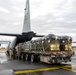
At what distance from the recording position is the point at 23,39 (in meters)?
26.8

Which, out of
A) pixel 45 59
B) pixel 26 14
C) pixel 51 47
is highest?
pixel 26 14

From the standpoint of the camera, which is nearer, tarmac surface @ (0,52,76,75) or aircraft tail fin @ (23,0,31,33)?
tarmac surface @ (0,52,76,75)

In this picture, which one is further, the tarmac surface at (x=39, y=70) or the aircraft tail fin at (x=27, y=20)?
the aircraft tail fin at (x=27, y=20)

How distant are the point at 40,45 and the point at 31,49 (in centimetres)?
282

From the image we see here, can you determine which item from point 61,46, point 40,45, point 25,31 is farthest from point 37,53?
point 25,31

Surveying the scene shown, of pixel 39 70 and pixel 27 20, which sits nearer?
pixel 39 70

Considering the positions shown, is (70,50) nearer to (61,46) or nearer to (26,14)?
(61,46)

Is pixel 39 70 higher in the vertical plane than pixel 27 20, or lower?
lower

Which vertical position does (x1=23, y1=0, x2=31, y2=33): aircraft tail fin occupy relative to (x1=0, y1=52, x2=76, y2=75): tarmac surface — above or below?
above

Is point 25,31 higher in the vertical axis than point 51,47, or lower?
higher

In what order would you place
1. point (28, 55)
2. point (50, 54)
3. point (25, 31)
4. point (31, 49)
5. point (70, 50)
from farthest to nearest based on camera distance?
point (25, 31)
point (28, 55)
point (31, 49)
point (70, 50)
point (50, 54)

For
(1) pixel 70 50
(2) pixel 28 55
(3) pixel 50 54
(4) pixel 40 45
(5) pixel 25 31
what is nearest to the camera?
(3) pixel 50 54

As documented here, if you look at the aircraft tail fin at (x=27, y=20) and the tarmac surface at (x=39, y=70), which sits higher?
the aircraft tail fin at (x=27, y=20)

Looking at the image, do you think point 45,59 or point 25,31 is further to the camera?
point 25,31
